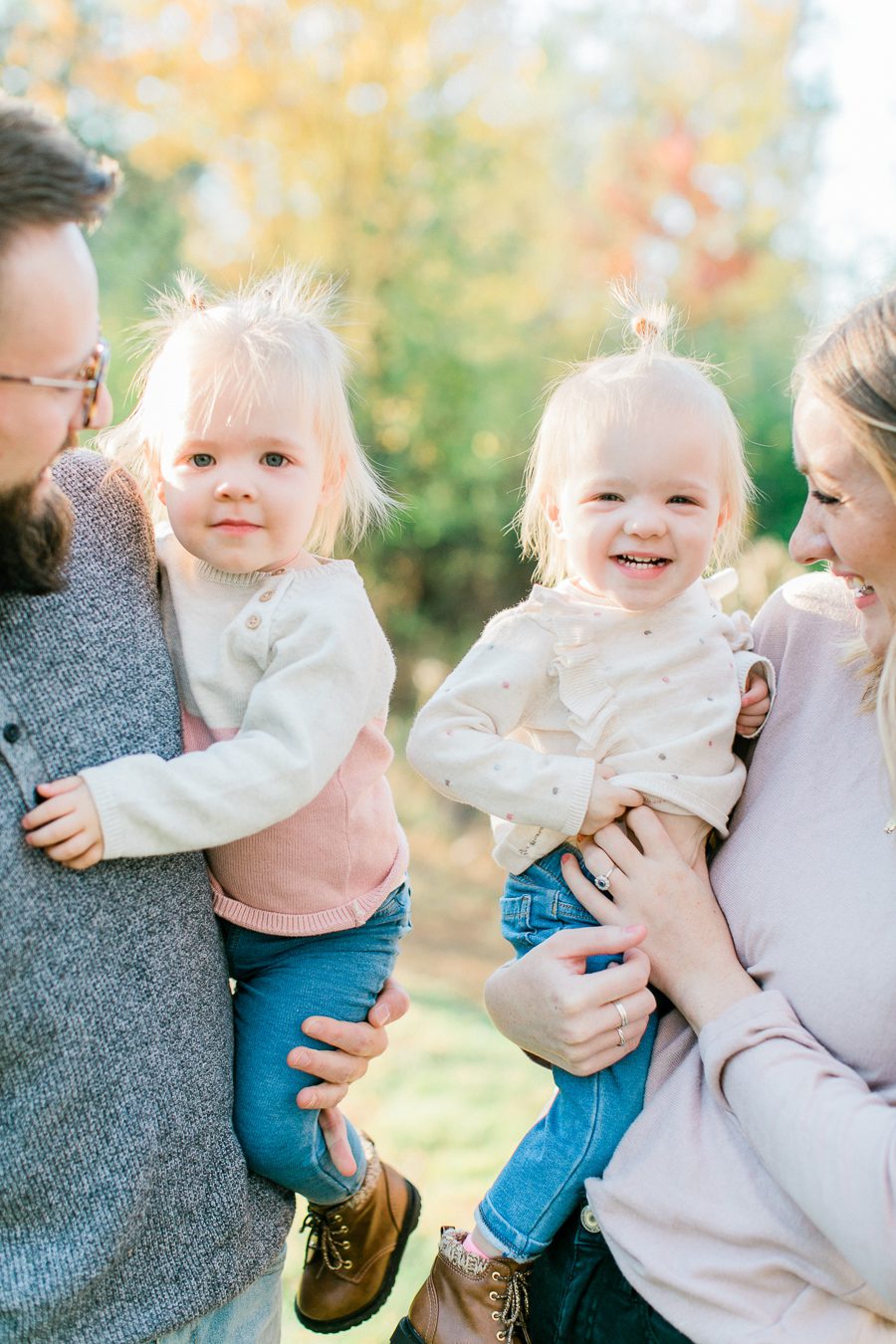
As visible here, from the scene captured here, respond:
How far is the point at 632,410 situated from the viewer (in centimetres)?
207

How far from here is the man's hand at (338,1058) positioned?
74.5 inches

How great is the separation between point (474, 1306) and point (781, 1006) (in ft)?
2.31

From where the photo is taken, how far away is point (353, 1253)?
2.25m

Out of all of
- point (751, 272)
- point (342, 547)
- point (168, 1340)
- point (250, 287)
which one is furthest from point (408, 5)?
point (168, 1340)

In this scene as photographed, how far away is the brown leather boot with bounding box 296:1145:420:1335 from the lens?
2242 millimetres

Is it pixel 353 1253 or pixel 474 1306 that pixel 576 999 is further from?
pixel 353 1253

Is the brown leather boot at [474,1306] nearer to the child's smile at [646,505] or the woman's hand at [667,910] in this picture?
the woman's hand at [667,910]

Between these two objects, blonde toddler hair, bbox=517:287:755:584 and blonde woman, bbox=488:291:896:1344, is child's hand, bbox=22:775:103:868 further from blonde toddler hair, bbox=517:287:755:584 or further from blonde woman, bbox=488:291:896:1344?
blonde toddler hair, bbox=517:287:755:584

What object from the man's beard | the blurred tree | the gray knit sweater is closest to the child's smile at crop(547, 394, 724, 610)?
the gray knit sweater

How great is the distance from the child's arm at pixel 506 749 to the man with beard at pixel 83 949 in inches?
17.9

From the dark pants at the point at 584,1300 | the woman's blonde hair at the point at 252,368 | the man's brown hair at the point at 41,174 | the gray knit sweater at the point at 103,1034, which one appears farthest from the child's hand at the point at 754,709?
the man's brown hair at the point at 41,174

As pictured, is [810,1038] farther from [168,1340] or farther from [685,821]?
[168,1340]

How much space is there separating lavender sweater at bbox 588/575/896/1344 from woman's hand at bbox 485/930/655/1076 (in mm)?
102

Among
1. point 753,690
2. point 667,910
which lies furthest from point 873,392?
point 667,910
